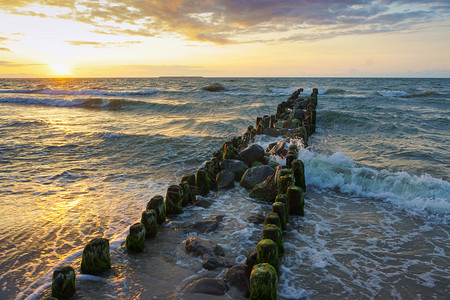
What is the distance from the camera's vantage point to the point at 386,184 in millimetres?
7305

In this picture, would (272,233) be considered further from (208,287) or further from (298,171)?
(298,171)

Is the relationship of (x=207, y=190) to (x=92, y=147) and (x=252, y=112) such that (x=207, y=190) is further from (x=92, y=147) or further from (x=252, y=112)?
(x=252, y=112)

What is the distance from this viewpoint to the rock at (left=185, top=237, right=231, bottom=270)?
414 centimetres

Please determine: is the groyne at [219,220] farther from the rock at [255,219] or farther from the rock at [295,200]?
the rock at [255,219]

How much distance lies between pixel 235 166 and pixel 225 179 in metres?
0.70

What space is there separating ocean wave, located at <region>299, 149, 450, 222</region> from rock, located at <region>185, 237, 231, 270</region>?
4281mm

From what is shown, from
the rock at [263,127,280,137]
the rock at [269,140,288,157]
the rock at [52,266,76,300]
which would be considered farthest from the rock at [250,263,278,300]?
the rock at [263,127,280,137]

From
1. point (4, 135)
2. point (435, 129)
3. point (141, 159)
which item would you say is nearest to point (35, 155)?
point (141, 159)

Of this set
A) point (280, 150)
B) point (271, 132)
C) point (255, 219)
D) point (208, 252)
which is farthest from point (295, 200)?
point (271, 132)

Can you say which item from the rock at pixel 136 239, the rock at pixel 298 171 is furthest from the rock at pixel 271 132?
the rock at pixel 136 239

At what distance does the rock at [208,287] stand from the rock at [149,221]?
58.3 inches

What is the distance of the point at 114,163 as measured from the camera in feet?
33.7

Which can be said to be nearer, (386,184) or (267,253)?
(267,253)

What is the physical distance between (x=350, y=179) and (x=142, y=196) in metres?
5.38
